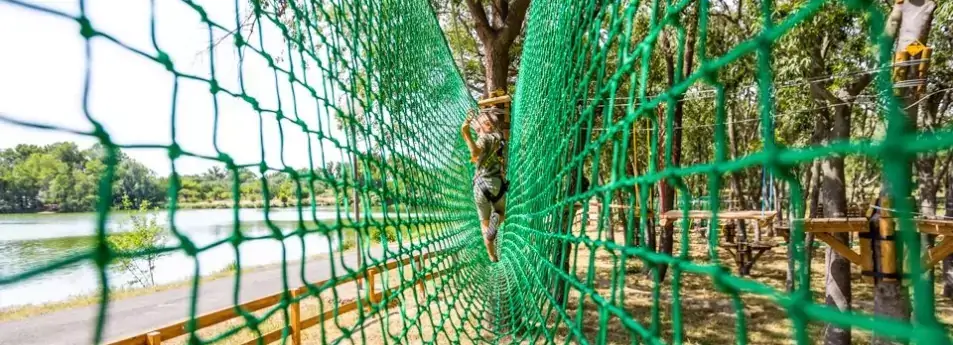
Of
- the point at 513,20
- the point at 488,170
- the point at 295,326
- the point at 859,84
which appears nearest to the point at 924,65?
the point at 859,84

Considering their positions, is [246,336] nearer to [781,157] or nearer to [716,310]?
[716,310]

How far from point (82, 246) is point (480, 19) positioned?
4.98m

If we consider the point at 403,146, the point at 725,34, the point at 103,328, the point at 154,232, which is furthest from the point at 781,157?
the point at 154,232

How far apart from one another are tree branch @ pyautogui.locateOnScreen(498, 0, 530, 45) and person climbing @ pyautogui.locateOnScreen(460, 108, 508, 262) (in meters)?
1.90

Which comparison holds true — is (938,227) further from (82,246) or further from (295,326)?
(295,326)

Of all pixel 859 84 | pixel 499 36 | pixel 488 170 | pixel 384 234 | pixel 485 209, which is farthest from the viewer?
pixel 499 36

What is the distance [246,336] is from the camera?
7.05m

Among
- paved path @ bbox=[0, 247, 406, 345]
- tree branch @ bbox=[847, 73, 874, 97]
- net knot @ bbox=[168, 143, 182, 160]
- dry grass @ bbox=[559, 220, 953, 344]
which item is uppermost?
tree branch @ bbox=[847, 73, 874, 97]

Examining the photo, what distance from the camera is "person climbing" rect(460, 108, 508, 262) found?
11.6 feet

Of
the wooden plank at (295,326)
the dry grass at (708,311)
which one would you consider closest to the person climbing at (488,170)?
the dry grass at (708,311)

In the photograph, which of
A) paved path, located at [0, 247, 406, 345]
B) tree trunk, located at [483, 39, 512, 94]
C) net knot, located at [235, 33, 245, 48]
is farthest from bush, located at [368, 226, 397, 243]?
paved path, located at [0, 247, 406, 345]

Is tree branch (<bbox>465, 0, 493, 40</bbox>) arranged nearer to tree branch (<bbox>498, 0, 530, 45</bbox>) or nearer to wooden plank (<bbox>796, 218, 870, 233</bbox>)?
tree branch (<bbox>498, 0, 530, 45</bbox>)

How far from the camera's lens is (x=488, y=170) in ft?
11.8

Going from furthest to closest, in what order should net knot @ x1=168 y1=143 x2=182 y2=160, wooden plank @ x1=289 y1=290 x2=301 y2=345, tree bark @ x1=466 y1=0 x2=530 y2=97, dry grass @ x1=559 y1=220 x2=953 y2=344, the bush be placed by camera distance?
1. dry grass @ x1=559 y1=220 x2=953 y2=344
2. tree bark @ x1=466 y1=0 x2=530 y2=97
3. wooden plank @ x1=289 y1=290 x2=301 y2=345
4. the bush
5. net knot @ x1=168 y1=143 x2=182 y2=160
